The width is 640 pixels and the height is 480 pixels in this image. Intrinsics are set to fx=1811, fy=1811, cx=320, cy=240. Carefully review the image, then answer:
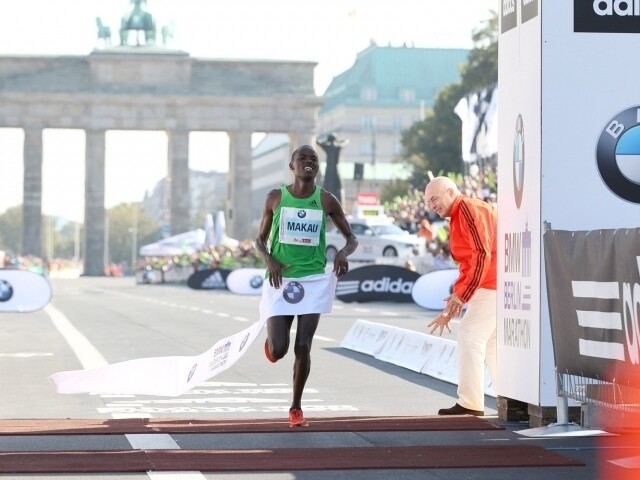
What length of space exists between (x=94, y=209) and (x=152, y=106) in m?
8.46

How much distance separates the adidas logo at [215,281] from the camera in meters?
65.2

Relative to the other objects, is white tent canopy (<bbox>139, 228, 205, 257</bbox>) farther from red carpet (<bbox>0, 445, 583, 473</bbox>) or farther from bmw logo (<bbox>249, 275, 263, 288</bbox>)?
red carpet (<bbox>0, 445, 583, 473</bbox>)

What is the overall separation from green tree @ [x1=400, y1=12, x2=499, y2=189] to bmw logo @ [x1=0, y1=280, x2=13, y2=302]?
2598 inches

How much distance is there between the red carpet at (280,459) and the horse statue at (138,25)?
4709 inches

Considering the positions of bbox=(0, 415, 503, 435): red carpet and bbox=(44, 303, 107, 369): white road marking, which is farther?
bbox=(44, 303, 107, 369): white road marking

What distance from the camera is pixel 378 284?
4053cm

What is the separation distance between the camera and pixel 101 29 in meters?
127

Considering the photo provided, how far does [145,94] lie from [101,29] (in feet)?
21.9

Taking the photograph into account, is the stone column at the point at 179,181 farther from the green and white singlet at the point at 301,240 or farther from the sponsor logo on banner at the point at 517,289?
the green and white singlet at the point at 301,240

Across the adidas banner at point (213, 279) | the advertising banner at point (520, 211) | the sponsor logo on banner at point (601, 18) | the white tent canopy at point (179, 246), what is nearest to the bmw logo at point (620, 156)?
the advertising banner at point (520, 211)

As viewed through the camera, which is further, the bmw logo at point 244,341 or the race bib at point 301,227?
the bmw logo at point 244,341

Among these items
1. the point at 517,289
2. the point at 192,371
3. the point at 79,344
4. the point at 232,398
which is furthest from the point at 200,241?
the point at 517,289

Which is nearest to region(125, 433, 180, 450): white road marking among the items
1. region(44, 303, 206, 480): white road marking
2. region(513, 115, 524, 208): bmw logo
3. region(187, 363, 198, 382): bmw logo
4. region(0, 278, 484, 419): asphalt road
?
region(44, 303, 206, 480): white road marking

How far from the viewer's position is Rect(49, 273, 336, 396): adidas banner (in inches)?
445
